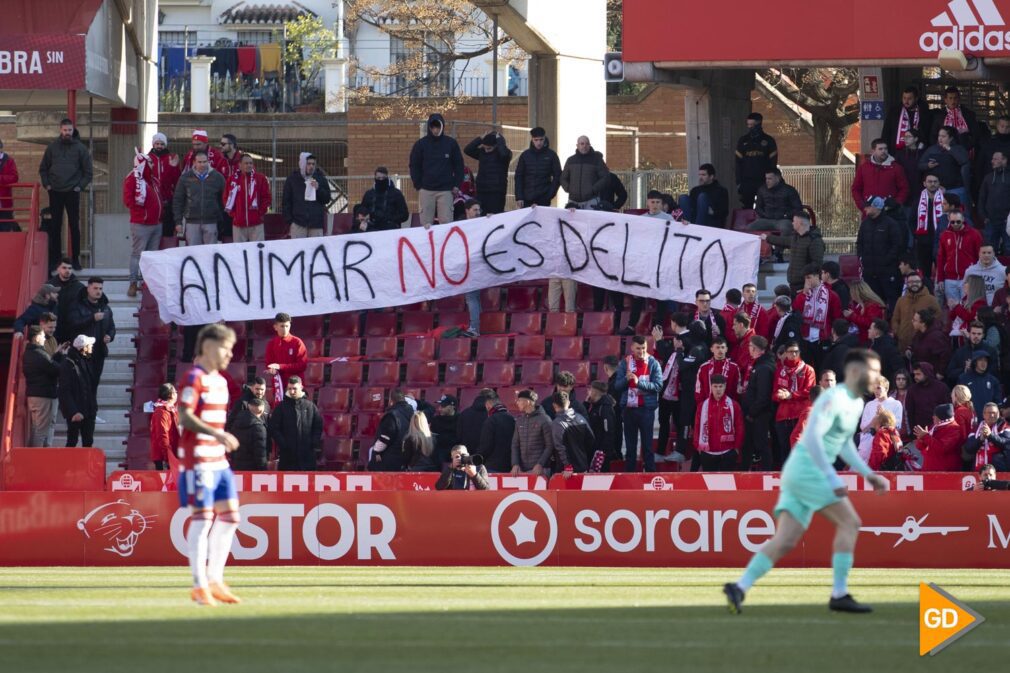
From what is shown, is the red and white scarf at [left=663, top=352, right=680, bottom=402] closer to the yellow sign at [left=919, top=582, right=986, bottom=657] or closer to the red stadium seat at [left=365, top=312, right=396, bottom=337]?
the red stadium seat at [left=365, top=312, right=396, bottom=337]

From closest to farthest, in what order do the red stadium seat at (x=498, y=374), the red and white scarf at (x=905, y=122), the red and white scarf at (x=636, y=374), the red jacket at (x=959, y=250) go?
the red and white scarf at (x=636, y=374) < the red jacket at (x=959, y=250) < the red stadium seat at (x=498, y=374) < the red and white scarf at (x=905, y=122)

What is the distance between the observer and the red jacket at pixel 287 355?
2056cm

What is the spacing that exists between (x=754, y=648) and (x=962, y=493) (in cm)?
744

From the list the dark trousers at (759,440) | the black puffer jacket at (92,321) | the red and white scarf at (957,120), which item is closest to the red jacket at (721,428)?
the dark trousers at (759,440)

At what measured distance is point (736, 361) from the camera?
18.8 m

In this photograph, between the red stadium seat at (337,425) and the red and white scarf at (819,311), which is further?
the red stadium seat at (337,425)

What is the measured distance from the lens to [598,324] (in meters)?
21.3

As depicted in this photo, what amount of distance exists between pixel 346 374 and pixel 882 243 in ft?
22.2

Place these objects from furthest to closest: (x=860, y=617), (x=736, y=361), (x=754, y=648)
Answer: (x=736, y=361), (x=860, y=617), (x=754, y=648)

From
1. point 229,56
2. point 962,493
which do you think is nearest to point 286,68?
point 229,56

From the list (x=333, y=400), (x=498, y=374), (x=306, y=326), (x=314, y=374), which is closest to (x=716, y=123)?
(x=498, y=374)

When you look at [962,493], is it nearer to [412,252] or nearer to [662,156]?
[412,252]

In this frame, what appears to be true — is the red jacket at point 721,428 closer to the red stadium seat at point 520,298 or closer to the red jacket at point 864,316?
the red jacket at point 864,316

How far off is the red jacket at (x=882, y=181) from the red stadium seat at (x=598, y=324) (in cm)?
333
